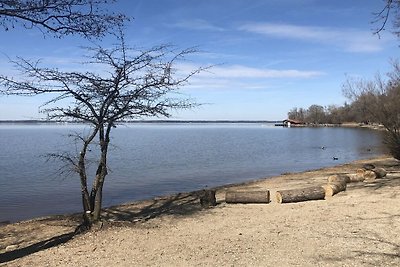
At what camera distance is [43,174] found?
77.2 ft

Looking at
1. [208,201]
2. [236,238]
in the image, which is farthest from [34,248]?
[208,201]

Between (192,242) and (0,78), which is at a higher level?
(0,78)

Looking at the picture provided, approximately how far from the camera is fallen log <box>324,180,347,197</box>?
11.5 m

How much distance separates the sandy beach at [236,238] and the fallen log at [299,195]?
0.78 ft

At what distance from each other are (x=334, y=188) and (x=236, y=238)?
5.17m

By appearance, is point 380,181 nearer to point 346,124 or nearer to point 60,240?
point 60,240

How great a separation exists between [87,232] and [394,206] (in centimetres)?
679

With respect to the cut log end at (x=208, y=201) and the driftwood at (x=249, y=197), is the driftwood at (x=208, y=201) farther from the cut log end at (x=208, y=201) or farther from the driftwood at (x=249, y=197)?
the driftwood at (x=249, y=197)

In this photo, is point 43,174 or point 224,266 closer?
point 224,266

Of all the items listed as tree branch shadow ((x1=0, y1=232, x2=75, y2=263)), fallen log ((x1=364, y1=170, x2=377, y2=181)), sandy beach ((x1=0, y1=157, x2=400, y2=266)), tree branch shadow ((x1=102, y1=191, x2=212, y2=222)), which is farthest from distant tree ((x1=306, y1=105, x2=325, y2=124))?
tree branch shadow ((x1=0, y1=232, x2=75, y2=263))

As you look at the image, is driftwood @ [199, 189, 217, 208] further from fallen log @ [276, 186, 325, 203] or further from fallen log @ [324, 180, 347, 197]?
fallen log @ [324, 180, 347, 197]

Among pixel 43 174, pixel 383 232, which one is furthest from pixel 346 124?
pixel 383 232

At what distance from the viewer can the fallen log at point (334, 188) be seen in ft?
37.7

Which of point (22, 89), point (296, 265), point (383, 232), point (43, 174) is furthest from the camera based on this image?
point (43, 174)
